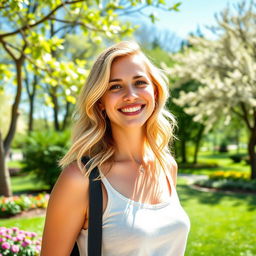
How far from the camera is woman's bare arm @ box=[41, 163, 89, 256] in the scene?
1802mm

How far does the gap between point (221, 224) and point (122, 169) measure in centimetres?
739

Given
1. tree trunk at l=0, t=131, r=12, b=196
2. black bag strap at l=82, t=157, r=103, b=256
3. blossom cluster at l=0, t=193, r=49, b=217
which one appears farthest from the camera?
blossom cluster at l=0, t=193, r=49, b=217

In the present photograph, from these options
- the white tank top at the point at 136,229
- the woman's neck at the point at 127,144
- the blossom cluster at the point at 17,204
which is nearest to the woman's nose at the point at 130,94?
the woman's neck at the point at 127,144

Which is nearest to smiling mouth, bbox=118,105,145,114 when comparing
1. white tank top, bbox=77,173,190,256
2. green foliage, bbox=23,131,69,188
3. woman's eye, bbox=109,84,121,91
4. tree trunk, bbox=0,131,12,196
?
woman's eye, bbox=109,84,121,91

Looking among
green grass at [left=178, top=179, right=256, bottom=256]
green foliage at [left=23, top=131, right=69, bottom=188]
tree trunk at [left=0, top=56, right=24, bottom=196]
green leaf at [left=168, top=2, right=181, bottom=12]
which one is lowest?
green grass at [left=178, top=179, right=256, bottom=256]

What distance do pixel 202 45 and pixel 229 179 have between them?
749 cm

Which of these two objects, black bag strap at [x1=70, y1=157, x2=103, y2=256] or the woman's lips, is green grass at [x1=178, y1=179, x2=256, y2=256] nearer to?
the woman's lips

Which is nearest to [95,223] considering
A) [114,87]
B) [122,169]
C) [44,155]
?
[122,169]

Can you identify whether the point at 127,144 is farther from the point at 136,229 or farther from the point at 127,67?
the point at 136,229

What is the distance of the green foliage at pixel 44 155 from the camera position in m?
14.4

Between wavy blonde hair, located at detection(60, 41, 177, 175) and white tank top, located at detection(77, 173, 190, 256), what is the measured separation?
A: 0.26m

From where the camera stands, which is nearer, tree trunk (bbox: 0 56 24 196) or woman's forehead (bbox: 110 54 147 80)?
woman's forehead (bbox: 110 54 147 80)

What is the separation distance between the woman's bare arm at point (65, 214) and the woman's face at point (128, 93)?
1.78 feet

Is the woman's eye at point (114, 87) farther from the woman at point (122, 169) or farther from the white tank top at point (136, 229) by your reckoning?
the white tank top at point (136, 229)
